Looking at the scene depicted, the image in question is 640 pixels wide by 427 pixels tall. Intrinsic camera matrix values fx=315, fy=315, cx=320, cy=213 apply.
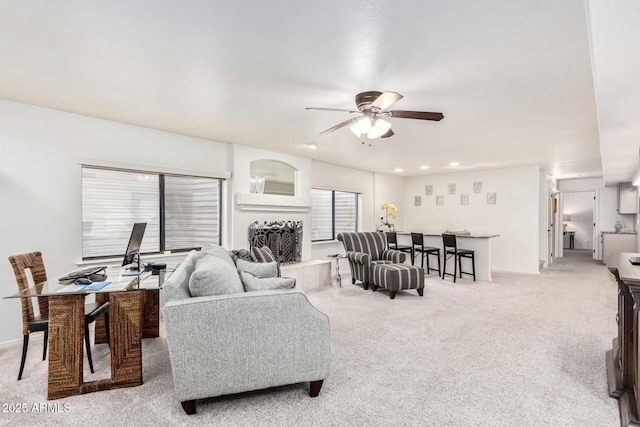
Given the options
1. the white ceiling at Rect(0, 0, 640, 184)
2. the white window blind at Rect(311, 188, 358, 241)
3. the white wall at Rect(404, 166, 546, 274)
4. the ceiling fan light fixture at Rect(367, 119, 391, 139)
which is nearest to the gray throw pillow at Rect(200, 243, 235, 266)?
the white ceiling at Rect(0, 0, 640, 184)

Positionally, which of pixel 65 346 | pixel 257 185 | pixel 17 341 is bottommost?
pixel 17 341

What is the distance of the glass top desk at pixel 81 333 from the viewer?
2.17 metres

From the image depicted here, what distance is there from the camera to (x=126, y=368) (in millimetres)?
2312

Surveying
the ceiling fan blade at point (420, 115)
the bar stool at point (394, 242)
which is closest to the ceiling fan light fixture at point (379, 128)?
the ceiling fan blade at point (420, 115)

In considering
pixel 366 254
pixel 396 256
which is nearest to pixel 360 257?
pixel 366 254

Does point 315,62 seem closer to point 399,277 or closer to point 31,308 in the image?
point 31,308

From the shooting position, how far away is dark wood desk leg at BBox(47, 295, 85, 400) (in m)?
2.17

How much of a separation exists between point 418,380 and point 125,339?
220cm

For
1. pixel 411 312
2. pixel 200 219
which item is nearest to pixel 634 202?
A: pixel 411 312

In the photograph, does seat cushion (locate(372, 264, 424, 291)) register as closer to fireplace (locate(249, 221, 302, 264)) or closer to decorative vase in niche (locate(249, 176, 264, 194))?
fireplace (locate(249, 221, 302, 264))

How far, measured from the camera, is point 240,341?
6.49 ft

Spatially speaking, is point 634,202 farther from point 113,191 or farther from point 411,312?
point 113,191

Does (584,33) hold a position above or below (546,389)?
above

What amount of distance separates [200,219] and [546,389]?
434 centimetres
